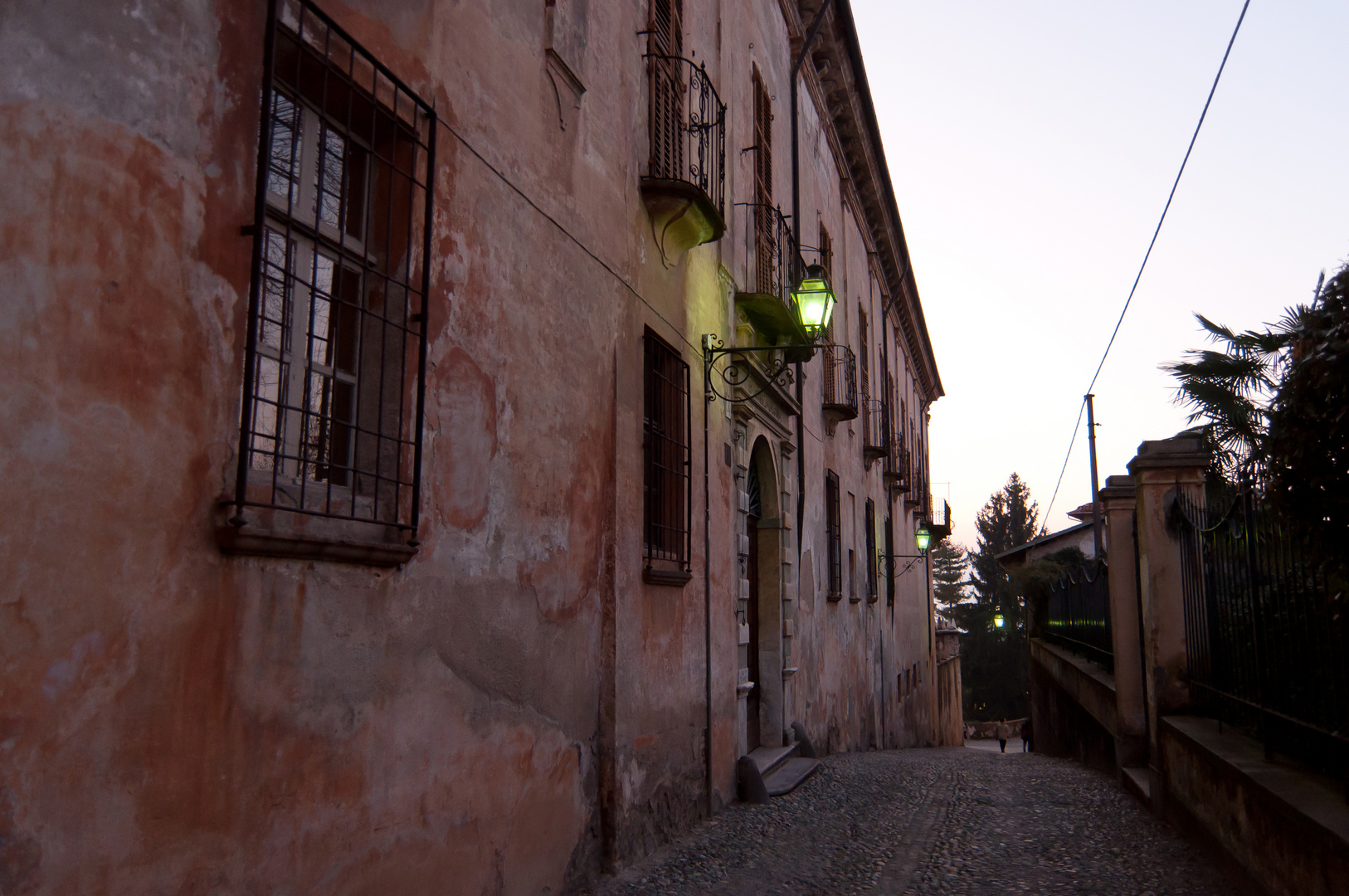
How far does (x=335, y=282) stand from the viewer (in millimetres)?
4113

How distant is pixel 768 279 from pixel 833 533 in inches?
209

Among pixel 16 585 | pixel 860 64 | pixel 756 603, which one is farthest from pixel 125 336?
pixel 860 64

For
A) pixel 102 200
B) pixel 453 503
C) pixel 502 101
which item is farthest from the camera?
pixel 502 101

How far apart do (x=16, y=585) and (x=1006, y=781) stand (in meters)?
10.4

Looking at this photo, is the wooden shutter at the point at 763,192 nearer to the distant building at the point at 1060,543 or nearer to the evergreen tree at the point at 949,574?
the distant building at the point at 1060,543

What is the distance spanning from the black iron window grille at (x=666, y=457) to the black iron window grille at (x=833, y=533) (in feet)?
22.3

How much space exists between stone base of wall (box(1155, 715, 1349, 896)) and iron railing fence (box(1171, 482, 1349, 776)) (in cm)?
18

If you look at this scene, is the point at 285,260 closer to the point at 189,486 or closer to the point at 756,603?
the point at 189,486

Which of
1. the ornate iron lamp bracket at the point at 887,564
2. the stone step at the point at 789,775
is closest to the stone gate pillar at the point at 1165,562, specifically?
the stone step at the point at 789,775

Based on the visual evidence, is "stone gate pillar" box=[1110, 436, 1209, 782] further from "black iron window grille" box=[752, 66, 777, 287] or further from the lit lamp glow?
the lit lamp glow

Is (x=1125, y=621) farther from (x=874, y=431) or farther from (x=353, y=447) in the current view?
(x=874, y=431)

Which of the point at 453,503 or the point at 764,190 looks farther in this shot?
the point at 764,190

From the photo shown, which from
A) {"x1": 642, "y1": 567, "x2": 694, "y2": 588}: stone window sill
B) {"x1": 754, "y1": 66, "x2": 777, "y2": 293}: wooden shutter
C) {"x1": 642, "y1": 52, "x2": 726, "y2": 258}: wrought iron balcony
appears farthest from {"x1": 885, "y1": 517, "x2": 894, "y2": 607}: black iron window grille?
{"x1": 642, "y1": 567, "x2": 694, "y2": 588}: stone window sill

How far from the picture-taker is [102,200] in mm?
2887
